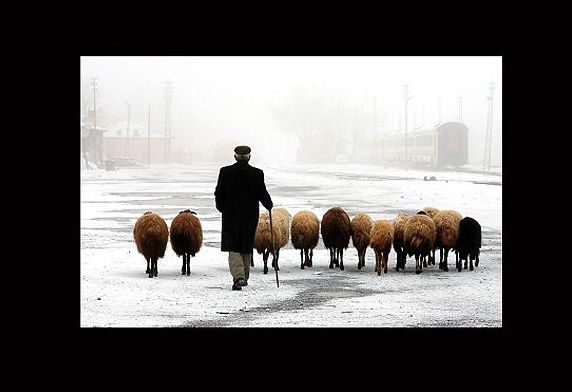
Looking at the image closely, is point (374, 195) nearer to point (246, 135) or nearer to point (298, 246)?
point (298, 246)

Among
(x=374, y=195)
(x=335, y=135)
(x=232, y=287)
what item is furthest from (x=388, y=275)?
(x=335, y=135)

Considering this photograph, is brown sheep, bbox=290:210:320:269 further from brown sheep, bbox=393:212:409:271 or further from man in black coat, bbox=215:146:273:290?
man in black coat, bbox=215:146:273:290

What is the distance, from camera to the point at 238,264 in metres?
13.5

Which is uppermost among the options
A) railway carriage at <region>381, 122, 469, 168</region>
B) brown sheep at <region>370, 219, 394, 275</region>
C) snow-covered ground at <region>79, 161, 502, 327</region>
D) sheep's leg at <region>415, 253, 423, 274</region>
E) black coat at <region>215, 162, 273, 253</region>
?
railway carriage at <region>381, 122, 469, 168</region>

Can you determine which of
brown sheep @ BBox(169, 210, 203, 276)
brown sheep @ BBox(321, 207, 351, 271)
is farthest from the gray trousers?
brown sheep @ BBox(321, 207, 351, 271)

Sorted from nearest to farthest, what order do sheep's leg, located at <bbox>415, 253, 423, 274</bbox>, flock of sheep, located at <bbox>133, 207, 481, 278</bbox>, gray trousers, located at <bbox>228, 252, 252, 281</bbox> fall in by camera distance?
gray trousers, located at <bbox>228, 252, 252, 281</bbox> < flock of sheep, located at <bbox>133, 207, 481, 278</bbox> < sheep's leg, located at <bbox>415, 253, 423, 274</bbox>

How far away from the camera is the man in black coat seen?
44.5 ft

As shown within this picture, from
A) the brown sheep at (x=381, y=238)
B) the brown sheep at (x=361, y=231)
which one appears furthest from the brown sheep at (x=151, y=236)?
the brown sheep at (x=381, y=238)

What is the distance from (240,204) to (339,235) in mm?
2612

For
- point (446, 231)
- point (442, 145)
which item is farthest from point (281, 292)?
point (442, 145)

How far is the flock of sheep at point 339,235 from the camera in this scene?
577 inches

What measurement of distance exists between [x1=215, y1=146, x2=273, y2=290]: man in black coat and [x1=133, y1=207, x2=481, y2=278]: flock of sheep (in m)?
0.66

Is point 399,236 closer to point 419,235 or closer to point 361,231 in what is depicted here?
point 419,235

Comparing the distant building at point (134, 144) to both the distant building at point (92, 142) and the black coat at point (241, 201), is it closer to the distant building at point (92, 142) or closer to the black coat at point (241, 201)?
the distant building at point (92, 142)
